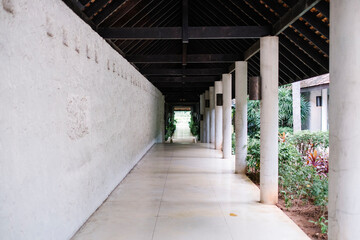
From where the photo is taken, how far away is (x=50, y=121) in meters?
3.08

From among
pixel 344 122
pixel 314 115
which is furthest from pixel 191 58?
pixel 314 115

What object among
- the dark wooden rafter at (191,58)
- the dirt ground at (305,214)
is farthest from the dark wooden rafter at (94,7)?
the dirt ground at (305,214)

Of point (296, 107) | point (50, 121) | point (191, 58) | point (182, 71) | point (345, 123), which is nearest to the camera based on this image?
point (345, 123)

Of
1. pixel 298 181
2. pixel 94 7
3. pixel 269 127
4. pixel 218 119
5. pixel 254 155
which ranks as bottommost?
pixel 298 181

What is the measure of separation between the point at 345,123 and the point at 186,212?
2783 mm

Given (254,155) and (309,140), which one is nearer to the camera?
(254,155)

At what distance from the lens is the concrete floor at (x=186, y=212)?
3.86 metres

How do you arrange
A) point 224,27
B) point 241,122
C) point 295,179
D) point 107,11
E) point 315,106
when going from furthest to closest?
point 315,106 < point 241,122 < point 224,27 < point 295,179 < point 107,11

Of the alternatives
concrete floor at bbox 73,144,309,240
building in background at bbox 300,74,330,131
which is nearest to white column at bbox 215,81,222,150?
building in background at bbox 300,74,330,131

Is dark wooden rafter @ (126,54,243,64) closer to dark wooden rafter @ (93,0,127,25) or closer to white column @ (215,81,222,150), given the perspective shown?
dark wooden rafter @ (93,0,127,25)

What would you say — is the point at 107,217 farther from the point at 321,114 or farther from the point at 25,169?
the point at 321,114

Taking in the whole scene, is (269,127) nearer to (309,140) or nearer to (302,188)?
(302,188)

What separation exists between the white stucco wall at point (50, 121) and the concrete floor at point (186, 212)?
409mm

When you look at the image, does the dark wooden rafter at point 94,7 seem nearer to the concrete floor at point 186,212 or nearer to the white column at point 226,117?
the concrete floor at point 186,212
